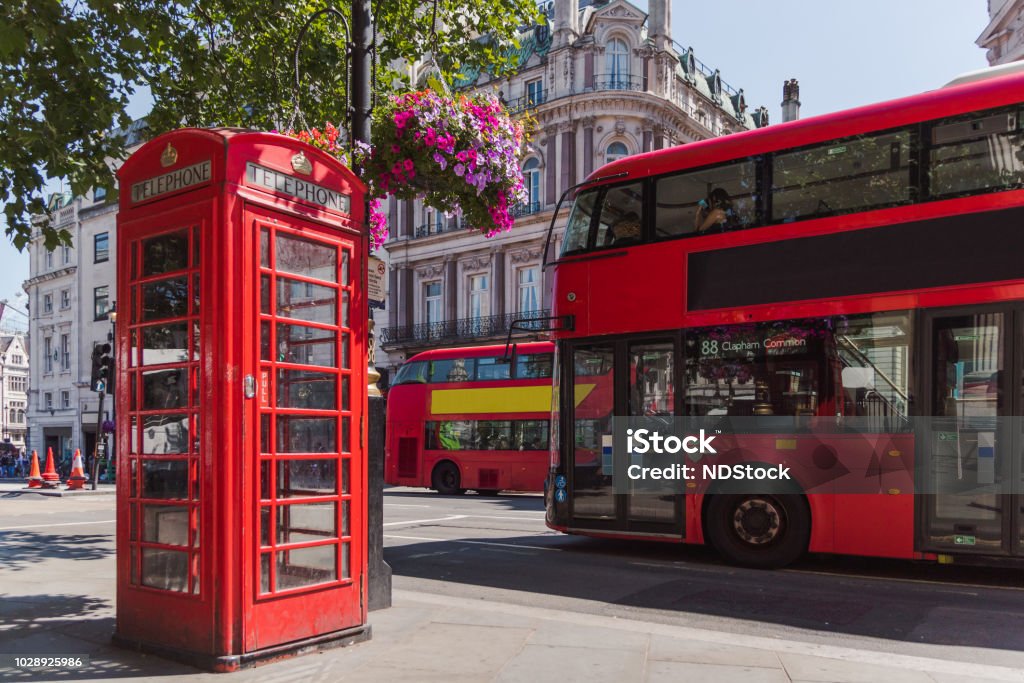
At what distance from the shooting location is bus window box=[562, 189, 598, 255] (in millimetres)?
9836

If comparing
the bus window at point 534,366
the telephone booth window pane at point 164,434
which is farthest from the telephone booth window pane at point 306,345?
the bus window at point 534,366

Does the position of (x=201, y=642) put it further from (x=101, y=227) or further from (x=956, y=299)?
(x=101, y=227)

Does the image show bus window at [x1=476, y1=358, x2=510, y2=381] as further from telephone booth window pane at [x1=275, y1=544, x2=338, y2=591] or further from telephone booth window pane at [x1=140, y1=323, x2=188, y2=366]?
telephone booth window pane at [x1=140, y1=323, x2=188, y2=366]

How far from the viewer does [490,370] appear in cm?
2053

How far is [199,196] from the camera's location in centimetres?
465

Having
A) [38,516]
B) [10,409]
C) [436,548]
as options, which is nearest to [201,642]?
[436,548]

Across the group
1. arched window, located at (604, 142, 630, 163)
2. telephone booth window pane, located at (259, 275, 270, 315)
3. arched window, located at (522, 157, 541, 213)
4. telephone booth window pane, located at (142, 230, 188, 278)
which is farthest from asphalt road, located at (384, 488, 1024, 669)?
arched window, located at (522, 157, 541, 213)

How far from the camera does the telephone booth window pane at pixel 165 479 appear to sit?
4711 millimetres

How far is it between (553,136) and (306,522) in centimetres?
2902

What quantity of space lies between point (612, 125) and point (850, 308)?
24.6 m

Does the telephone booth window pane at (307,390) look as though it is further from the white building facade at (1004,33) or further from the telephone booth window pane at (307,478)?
the white building facade at (1004,33)

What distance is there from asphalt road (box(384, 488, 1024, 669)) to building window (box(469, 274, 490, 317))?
23.2m

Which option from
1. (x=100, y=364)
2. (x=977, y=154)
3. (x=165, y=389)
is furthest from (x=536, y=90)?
(x=165, y=389)

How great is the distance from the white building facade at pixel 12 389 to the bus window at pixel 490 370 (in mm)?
100674
